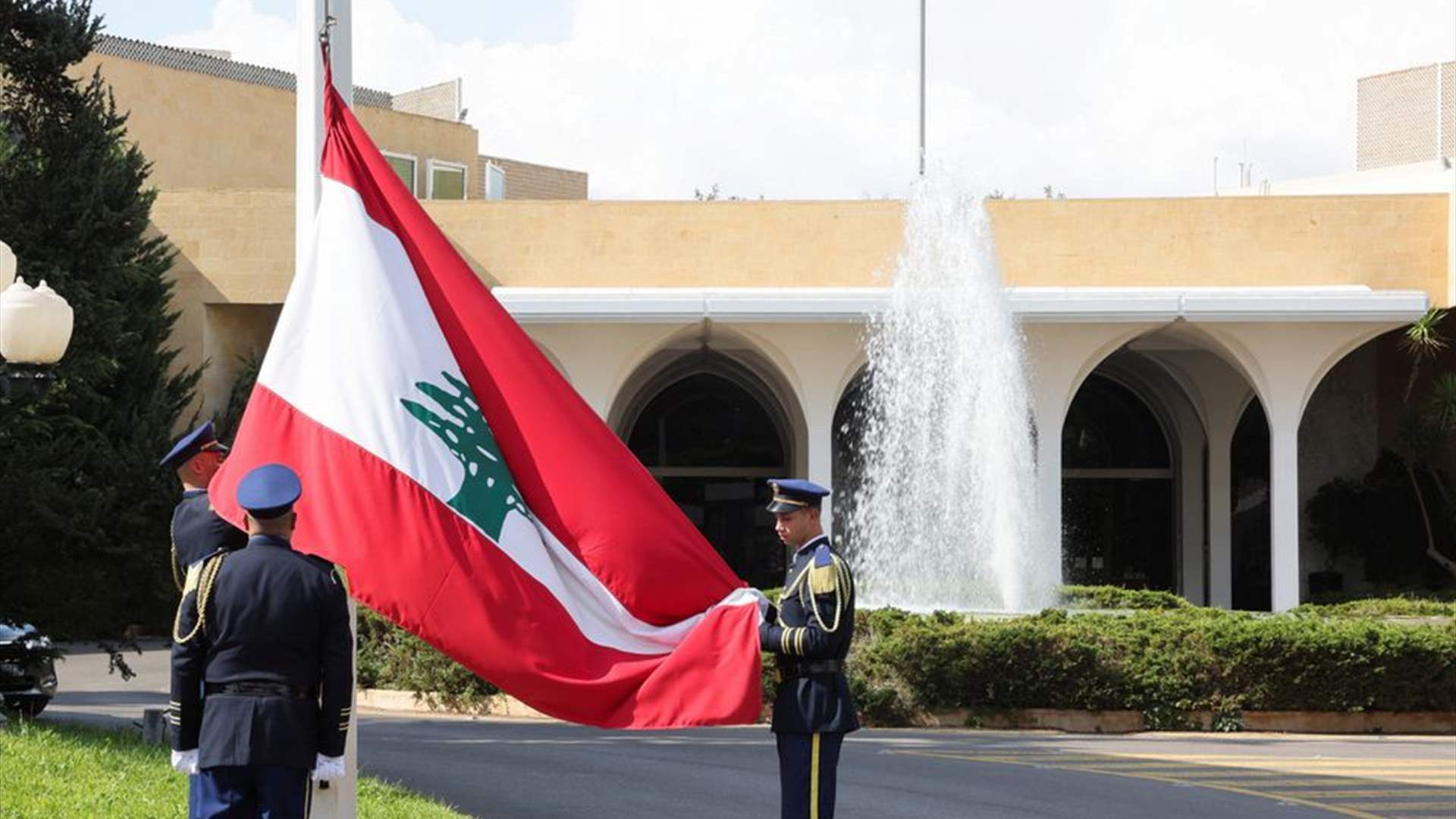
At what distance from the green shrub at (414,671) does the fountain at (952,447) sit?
589 centimetres

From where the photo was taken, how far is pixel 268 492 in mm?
6074

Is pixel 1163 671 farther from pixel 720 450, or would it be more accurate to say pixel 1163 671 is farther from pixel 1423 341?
pixel 720 450

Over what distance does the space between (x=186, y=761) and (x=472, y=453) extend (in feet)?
4.49

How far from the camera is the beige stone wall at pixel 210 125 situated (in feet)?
117

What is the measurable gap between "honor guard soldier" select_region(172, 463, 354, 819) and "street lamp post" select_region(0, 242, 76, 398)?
5.37 meters

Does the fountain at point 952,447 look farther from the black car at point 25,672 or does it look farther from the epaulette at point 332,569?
the epaulette at point 332,569

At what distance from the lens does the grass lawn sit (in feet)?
30.0

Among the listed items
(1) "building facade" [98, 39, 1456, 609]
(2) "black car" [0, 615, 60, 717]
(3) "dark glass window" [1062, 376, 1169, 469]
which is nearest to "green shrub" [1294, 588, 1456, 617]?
(1) "building facade" [98, 39, 1456, 609]

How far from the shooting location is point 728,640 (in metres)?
7.04

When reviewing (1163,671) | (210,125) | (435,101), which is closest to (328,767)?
(1163,671)

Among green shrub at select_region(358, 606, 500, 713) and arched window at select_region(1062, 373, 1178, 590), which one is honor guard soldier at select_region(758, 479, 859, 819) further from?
arched window at select_region(1062, 373, 1178, 590)

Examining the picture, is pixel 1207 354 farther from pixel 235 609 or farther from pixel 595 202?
pixel 235 609

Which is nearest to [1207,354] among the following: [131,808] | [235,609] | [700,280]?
[700,280]

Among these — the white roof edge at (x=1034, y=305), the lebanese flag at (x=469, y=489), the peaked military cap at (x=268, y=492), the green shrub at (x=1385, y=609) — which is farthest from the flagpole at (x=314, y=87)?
the white roof edge at (x=1034, y=305)
